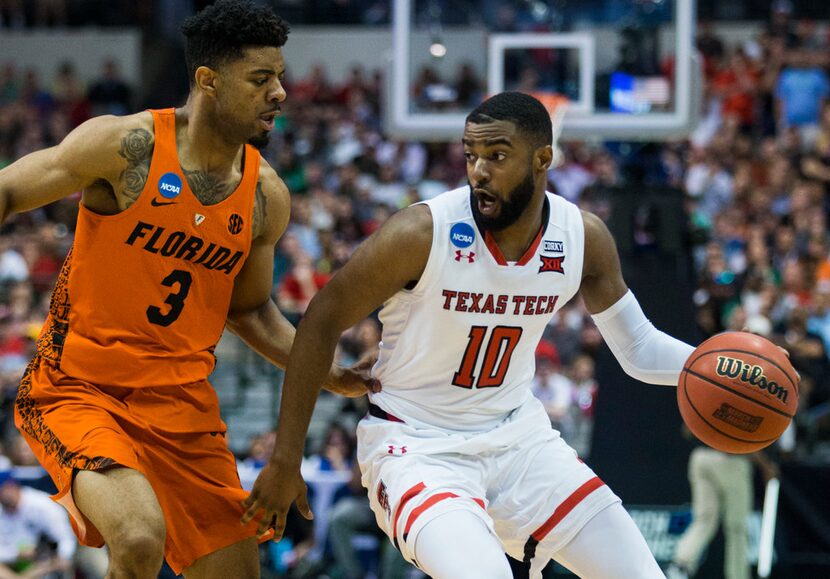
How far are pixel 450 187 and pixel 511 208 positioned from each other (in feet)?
34.2

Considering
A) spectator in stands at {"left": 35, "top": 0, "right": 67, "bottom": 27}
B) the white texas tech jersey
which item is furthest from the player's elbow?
spectator in stands at {"left": 35, "top": 0, "right": 67, "bottom": 27}

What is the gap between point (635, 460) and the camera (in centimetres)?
945

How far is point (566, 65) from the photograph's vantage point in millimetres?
10469

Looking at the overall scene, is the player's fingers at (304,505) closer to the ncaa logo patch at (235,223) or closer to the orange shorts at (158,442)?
the orange shorts at (158,442)

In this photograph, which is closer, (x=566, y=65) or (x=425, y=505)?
(x=425, y=505)

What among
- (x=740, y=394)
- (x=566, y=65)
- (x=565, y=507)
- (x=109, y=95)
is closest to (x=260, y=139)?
(x=565, y=507)

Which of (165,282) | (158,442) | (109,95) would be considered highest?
(165,282)

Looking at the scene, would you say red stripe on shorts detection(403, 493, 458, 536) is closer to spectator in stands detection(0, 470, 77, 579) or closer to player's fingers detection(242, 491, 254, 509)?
player's fingers detection(242, 491, 254, 509)

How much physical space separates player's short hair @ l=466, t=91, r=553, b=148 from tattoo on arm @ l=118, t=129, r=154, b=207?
120cm

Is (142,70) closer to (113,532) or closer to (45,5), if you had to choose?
(45,5)

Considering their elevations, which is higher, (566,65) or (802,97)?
(566,65)

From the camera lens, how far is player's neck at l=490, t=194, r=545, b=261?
4.72 metres

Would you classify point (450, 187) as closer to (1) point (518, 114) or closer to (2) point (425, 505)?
(1) point (518, 114)

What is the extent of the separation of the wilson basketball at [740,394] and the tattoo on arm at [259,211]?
5.78 feet
